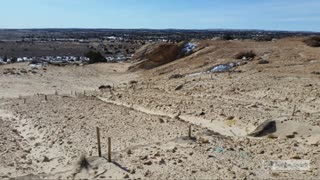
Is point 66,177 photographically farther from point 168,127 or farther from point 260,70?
point 260,70

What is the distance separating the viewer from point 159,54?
157ft

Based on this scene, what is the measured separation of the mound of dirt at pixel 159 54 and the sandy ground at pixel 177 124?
824 cm

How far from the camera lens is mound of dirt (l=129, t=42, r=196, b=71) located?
46469mm

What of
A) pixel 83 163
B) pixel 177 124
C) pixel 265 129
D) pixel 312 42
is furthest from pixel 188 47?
pixel 83 163

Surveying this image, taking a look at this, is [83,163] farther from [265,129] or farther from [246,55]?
[246,55]

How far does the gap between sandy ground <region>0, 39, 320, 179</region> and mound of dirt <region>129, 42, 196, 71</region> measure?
8.24 m

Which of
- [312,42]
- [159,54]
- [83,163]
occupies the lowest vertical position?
[159,54]

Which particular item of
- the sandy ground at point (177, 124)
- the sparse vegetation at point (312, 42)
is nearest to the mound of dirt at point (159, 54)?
the sandy ground at point (177, 124)

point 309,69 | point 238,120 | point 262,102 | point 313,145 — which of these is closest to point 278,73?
point 309,69

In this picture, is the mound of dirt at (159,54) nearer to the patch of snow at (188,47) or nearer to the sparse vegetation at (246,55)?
the patch of snow at (188,47)

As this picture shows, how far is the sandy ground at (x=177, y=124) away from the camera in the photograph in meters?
13.2

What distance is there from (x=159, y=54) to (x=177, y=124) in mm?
29111

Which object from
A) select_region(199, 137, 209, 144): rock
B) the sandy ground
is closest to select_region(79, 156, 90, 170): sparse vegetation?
the sandy ground

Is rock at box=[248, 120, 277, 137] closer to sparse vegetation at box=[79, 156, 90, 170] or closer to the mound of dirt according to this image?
sparse vegetation at box=[79, 156, 90, 170]
